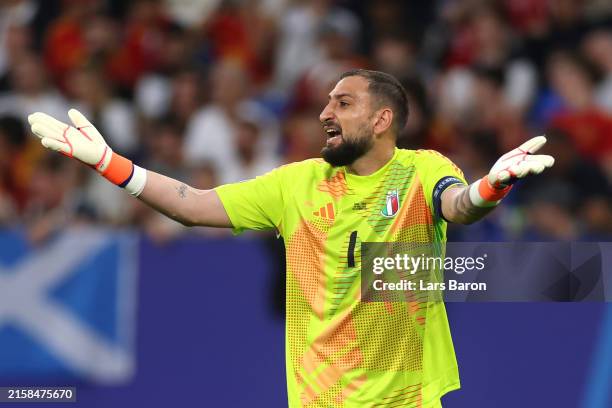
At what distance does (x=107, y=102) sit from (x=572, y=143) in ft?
14.0

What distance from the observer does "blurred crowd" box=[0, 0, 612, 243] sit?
9.52 metres

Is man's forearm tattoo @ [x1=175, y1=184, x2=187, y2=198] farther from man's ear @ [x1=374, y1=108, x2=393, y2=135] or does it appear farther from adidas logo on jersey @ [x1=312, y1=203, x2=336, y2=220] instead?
man's ear @ [x1=374, y1=108, x2=393, y2=135]

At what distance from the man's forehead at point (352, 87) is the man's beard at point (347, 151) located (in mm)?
221

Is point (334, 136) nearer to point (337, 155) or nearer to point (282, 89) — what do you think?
point (337, 155)

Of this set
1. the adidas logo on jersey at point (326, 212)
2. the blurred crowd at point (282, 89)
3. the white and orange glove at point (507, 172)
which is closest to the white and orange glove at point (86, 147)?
the adidas logo on jersey at point (326, 212)

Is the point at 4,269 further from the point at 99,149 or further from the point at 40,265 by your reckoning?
the point at 99,149

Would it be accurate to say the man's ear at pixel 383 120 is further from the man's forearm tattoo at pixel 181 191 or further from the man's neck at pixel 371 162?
the man's forearm tattoo at pixel 181 191

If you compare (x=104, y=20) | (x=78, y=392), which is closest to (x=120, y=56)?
(x=104, y=20)

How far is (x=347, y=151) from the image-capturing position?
239 inches

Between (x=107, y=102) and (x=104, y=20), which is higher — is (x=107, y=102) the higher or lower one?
the lower one

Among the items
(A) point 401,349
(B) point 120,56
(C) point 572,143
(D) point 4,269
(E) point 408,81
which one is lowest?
(A) point 401,349

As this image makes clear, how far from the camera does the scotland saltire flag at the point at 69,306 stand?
9109mm

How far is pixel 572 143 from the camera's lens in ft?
31.4

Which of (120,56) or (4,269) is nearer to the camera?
(4,269)
